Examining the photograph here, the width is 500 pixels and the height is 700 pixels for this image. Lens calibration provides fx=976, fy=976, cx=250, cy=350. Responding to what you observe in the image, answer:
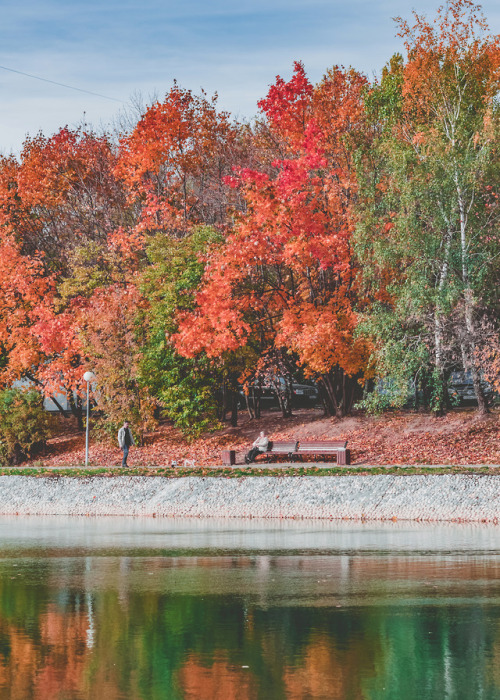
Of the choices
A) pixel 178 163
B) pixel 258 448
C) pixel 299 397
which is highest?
pixel 178 163

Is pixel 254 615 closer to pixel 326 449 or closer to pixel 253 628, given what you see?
pixel 253 628

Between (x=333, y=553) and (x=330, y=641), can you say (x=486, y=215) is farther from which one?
(x=330, y=641)

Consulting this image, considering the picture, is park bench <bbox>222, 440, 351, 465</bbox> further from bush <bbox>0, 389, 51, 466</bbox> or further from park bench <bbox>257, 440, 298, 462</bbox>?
bush <bbox>0, 389, 51, 466</bbox>

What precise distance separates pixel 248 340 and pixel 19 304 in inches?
371

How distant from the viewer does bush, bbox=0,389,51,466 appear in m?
36.5

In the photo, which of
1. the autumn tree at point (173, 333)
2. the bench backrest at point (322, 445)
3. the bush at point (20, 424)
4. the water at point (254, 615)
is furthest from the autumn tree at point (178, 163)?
the water at point (254, 615)

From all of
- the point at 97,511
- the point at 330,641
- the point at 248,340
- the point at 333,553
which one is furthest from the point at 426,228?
the point at 330,641

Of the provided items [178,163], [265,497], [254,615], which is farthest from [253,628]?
[178,163]

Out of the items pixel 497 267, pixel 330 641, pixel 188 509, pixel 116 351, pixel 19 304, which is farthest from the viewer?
pixel 19 304

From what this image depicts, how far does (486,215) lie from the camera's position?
2886 centimetres

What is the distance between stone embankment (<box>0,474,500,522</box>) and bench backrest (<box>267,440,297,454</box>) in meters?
6.19

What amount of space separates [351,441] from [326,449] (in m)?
3.29

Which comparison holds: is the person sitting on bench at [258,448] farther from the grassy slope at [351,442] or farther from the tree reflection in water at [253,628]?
the tree reflection in water at [253,628]

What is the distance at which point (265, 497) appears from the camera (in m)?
22.8
